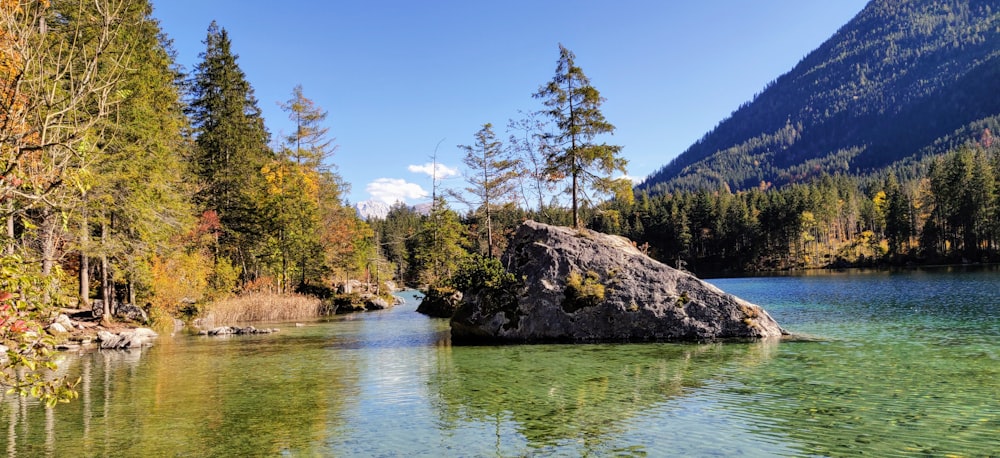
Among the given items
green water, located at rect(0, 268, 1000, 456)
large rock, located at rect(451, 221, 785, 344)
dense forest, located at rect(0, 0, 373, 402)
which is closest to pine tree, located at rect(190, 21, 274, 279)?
dense forest, located at rect(0, 0, 373, 402)

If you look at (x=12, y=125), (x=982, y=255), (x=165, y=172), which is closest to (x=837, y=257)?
(x=982, y=255)

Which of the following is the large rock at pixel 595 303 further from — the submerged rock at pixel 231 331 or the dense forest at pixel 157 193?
the dense forest at pixel 157 193

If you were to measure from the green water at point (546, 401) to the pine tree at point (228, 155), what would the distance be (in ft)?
79.1

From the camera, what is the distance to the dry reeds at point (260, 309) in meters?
34.1

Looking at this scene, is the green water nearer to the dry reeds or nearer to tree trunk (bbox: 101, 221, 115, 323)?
tree trunk (bbox: 101, 221, 115, 323)

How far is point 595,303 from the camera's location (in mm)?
21562

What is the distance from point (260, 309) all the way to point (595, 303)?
80.7 feet

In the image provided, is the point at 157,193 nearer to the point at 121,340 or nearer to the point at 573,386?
the point at 121,340

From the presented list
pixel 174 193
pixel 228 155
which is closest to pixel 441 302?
pixel 174 193

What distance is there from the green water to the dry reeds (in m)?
12.9

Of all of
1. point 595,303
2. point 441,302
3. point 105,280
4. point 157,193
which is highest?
point 157,193

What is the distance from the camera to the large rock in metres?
20.9

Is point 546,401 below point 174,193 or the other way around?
below

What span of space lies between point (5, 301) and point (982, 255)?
353 ft
